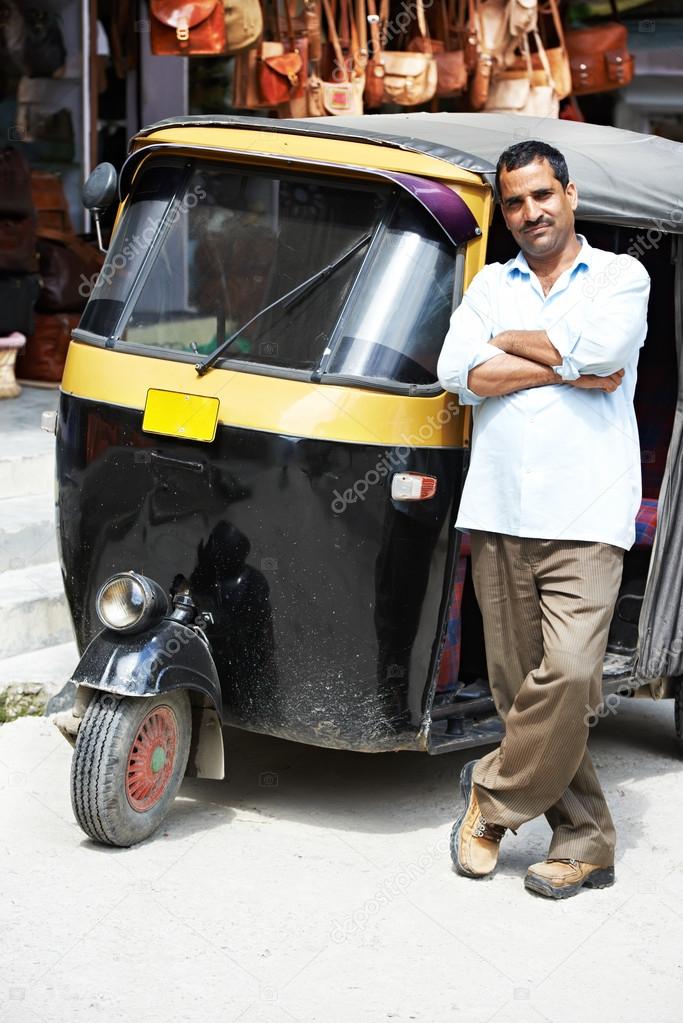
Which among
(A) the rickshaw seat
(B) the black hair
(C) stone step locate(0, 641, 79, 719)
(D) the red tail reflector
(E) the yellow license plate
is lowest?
(C) stone step locate(0, 641, 79, 719)

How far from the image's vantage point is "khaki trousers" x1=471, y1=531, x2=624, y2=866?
4199 millimetres

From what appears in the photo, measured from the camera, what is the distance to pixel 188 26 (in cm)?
744

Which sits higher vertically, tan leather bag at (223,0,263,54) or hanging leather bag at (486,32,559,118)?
tan leather bag at (223,0,263,54)

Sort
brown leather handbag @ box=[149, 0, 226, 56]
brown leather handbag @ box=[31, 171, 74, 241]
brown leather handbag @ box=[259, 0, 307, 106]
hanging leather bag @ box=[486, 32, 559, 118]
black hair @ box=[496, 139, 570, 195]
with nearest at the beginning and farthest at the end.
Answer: black hair @ box=[496, 139, 570, 195], brown leather handbag @ box=[149, 0, 226, 56], brown leather handbag @ box=[259, 0, 307, 106], hanging leather bag @ box=[486, 32, 559, 118], brown leather handbag @ box=[31, 171, 74, 241]

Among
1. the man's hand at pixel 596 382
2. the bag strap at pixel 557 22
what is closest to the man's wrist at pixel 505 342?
the man's hand at pixel 596 382

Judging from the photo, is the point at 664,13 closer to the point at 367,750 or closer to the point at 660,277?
the point at 660,277

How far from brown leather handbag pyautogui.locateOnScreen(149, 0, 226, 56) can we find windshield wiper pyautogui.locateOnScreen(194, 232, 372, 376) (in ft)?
10.9

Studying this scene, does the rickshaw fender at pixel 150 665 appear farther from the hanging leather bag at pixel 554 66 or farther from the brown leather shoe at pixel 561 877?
the hanging leather bag at pixel 554 66

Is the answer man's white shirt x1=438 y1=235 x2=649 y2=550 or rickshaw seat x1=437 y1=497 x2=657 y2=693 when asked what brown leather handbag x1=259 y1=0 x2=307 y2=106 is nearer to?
rickshaw seat x1=437 y1=497 x2=657 y2=693

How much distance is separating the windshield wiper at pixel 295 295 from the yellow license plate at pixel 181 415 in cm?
10

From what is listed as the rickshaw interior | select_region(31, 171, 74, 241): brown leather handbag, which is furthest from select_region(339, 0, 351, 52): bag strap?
the rickshaw interior

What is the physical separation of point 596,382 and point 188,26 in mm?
4100

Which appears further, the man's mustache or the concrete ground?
the man's mustache

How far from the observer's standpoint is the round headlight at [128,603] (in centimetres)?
443
